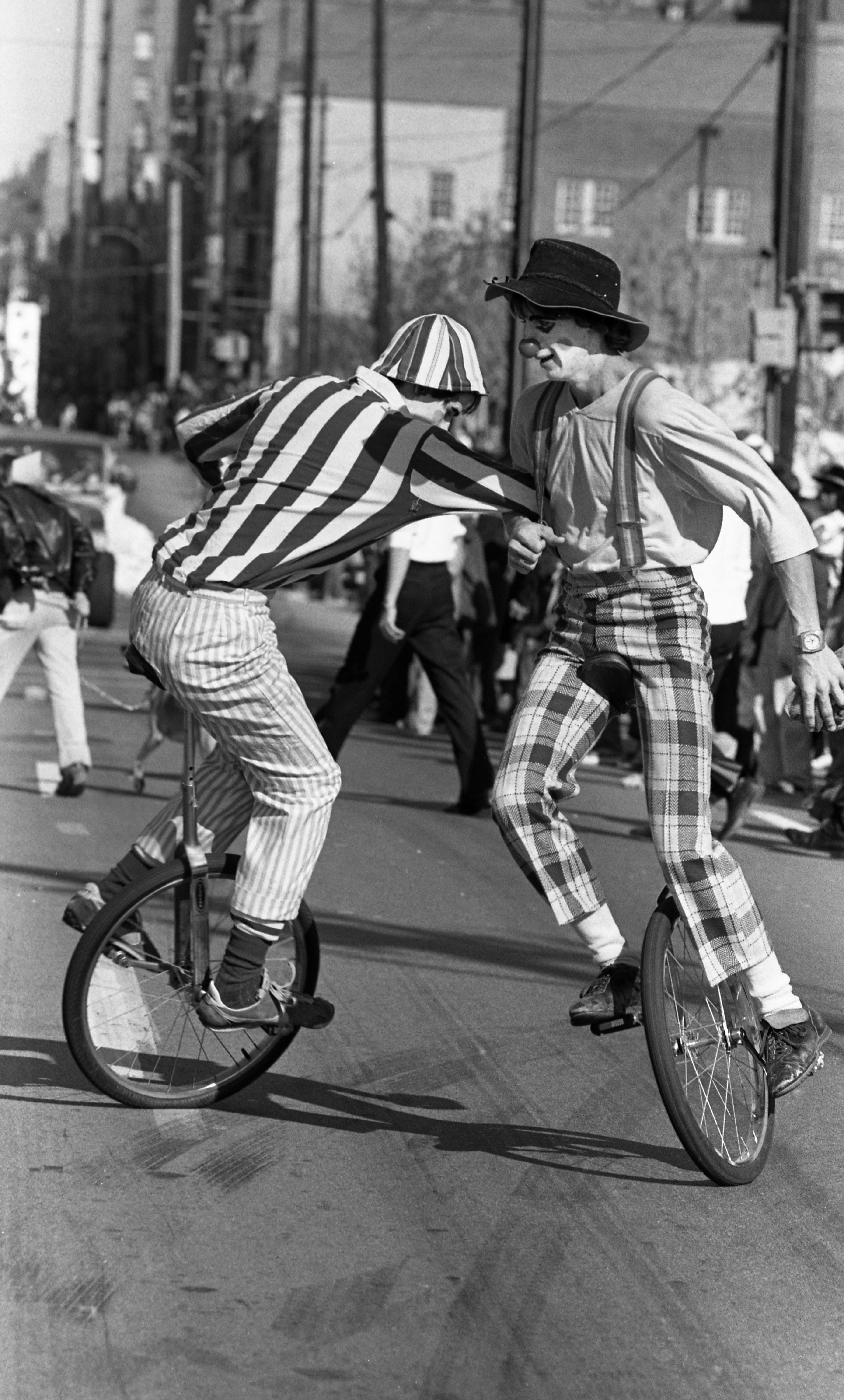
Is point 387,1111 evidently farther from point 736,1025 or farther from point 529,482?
point 529,482

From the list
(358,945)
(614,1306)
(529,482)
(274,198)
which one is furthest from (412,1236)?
(274,198)

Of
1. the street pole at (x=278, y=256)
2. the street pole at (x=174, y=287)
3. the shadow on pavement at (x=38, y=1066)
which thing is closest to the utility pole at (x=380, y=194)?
the shadow on pavement at (x=38, y=1066)

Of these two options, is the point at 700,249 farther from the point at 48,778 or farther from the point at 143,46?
the point at 143,46

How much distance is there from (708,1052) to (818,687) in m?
0.90

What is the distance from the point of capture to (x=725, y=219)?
6925 centimetres

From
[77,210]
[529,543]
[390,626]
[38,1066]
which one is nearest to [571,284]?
[529,543]

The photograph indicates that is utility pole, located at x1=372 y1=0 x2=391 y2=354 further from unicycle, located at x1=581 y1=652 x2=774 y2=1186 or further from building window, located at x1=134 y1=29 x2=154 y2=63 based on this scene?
building window, located at x1=134 y1=29 x2=154 y2=63

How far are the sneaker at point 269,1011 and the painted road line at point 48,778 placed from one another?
5.96 m

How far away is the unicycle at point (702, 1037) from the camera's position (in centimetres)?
491

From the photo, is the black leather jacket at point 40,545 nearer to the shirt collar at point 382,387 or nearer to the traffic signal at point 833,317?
the shirt collar at point 382,387

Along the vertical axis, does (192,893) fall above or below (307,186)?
below

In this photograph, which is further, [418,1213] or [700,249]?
[700,249]

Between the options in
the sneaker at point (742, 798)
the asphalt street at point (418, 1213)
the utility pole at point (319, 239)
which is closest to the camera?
the asphalt street at point (418, 1213)

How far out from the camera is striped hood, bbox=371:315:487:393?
17.4 feet
